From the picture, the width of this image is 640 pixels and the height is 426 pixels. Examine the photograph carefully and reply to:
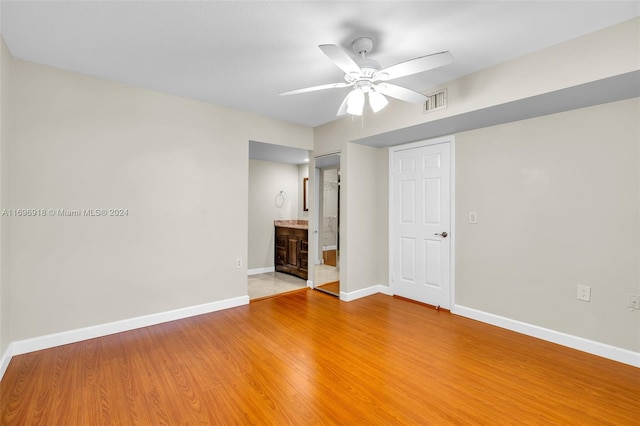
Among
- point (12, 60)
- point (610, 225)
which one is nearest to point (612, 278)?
point (610, 225)

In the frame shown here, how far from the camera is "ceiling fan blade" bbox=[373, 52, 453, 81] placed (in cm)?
177

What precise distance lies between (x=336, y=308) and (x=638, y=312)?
268 cm

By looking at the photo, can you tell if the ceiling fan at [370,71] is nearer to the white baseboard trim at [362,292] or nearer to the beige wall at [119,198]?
the beige wall at [119,198]

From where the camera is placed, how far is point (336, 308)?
3.61 meters

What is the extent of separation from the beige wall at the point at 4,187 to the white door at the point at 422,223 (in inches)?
153

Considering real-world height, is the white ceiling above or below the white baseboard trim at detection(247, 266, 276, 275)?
above

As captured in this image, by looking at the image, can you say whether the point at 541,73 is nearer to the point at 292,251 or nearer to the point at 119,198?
the point at 119,198

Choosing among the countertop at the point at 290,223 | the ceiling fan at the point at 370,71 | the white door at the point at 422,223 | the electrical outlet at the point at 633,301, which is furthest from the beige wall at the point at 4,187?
the electrical outlet at the point at 633,301

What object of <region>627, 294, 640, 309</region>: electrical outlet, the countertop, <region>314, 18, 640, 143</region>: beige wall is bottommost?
<region>627, 294, 640, 309</region>: electrical outlet

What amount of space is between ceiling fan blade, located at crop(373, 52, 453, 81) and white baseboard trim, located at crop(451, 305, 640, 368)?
103 inches

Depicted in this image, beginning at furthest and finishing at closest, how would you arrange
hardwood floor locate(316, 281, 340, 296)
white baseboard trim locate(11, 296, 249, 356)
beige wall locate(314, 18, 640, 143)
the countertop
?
the countertop, hardwood floor locate(316, 281, 340, 296), white baseboard trim locate(11, 296, 249, 356), beige wall locate(314, 18, 640, 143)

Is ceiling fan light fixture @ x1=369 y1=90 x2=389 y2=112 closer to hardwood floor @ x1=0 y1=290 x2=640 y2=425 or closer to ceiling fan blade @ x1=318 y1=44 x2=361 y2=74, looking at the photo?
ceiling fan blade @ x1=318 y1=44 x2=361 y2=74

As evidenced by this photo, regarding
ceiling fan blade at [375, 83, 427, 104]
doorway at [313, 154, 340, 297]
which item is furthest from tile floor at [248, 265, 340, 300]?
ceiling fan blade at [375, 83, 427, 104]

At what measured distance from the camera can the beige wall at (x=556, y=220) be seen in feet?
7.74
